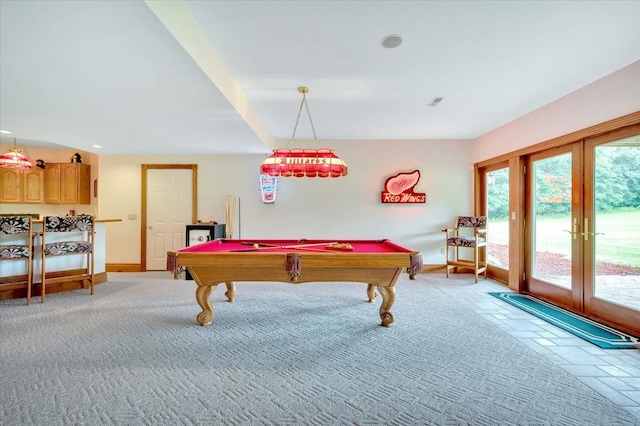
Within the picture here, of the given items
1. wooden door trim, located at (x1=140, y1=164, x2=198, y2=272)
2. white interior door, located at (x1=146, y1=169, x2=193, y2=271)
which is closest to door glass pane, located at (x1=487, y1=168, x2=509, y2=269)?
wooden door trim, located at (x1=140, y1=164, x2=198, y2=272)

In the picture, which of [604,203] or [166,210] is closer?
[604,203]

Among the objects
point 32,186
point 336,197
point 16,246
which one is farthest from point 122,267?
point 336,197

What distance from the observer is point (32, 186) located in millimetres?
6160

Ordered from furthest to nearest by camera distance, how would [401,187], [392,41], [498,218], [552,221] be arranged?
1. [401,187]
2. [498,218]
3. [552,221]
4. [392,41]

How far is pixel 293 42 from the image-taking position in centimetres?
244

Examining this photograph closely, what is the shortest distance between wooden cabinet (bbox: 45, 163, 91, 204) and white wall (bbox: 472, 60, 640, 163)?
8.47 metres

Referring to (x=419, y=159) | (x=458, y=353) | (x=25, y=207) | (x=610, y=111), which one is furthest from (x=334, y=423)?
(x=25, y=207)

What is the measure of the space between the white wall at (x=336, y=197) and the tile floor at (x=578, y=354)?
2.13 m

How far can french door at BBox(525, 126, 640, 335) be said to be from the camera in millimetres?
2953

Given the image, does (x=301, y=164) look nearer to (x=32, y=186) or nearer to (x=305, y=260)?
(x=305, y=260)

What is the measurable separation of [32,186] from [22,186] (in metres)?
0.17

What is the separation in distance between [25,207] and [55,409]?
23.2 ft

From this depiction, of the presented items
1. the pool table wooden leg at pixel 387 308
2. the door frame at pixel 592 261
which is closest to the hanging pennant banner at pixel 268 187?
the pool table wooden leg at pixel 387 308

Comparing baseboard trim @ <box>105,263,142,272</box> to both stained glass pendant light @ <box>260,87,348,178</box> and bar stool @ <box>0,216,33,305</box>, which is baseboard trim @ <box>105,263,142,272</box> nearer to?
bar stool @ <box>0,216,33,305</box>
